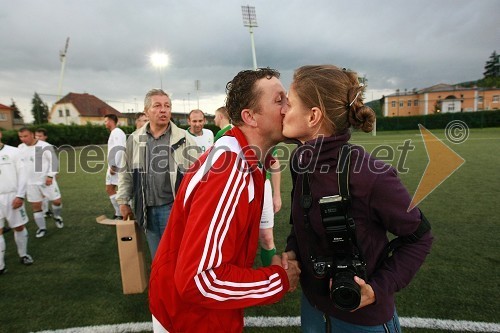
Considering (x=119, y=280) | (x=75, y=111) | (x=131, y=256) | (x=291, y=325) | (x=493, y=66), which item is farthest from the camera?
(x=493, y=66)

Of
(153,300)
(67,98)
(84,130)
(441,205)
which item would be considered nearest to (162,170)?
(153,300)

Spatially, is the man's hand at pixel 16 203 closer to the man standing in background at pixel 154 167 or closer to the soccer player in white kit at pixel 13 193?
the soccer player in white kit at pixel 13 193

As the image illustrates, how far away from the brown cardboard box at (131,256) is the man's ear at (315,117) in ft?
9.22

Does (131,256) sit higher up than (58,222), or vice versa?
(131,256)

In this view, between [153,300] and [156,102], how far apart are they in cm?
297

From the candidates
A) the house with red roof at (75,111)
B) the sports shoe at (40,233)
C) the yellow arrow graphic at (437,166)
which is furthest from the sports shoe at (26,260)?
the house with red roof at (75,111)

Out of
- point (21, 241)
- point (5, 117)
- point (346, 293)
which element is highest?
point (5, 117)

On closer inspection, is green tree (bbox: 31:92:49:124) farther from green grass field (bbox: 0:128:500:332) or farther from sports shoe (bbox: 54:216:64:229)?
green grass field (bbox: 0:128:500:332)

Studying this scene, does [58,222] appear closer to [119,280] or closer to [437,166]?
[119,280]

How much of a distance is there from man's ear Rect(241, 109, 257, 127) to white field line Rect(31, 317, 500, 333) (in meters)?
2.48

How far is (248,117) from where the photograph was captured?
1.58 m

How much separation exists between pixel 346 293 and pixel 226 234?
523mm

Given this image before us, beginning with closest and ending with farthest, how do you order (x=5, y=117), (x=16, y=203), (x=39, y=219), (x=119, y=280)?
1. (x=119, y=280)
2. (x=16, y=203)
3. (x=39, y=219)
4. (x=5, y=117)

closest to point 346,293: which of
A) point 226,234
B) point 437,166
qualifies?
point 226,234
